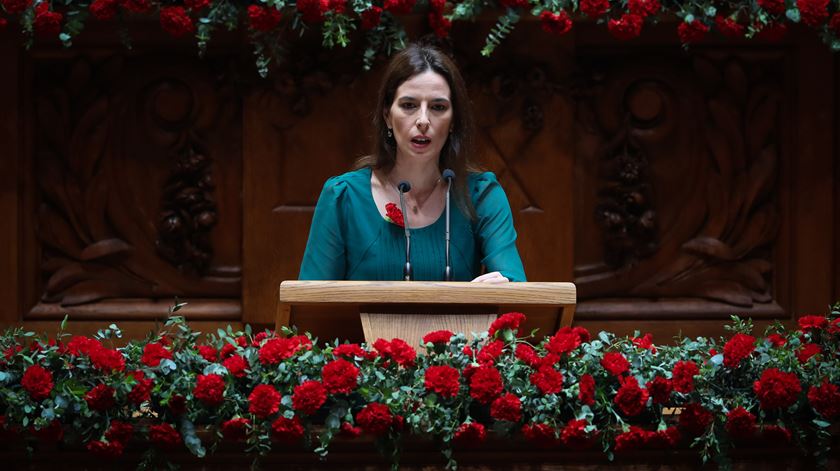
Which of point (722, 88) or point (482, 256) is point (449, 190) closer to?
point (482, 256)

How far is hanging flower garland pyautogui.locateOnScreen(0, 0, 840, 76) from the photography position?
379 centimetres

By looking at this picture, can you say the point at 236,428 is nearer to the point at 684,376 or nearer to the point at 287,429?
the point at 287,429

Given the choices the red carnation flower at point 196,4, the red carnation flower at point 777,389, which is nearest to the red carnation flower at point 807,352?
the red carnation flower at point 777,389

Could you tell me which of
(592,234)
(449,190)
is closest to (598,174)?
(592,234)

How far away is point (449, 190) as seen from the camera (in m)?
2.75

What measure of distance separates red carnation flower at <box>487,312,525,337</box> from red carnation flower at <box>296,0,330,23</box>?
1885 millimetres

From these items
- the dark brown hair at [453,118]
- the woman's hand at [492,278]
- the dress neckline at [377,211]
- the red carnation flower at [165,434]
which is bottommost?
the red carnation flower at [165,434]

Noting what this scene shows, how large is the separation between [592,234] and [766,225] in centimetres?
63

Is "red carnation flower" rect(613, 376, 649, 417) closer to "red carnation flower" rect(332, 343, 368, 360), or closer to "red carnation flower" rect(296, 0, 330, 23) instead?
"red carnation flower" rect(332, 343, 368, 360)

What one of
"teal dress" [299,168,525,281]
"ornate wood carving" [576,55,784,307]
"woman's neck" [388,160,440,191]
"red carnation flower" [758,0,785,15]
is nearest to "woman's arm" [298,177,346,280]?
"teal dress" [299,168,525,281]

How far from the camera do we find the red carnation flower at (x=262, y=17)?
3779mm

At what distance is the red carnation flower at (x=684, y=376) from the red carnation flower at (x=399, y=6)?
1.99 m

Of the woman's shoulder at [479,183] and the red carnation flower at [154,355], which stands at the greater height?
the woman's shoulder at [479,183]

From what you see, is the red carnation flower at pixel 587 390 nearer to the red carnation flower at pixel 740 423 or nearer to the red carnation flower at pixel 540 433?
the red carnation flower at pixel 540 433
